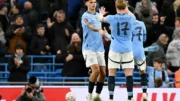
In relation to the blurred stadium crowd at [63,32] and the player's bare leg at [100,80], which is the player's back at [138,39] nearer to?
the player's bare leg at [100,80]

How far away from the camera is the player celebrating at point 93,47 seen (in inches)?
912

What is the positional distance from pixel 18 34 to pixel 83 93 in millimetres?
3875

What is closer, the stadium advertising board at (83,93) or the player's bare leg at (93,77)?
the player's bare leg at (93,77)

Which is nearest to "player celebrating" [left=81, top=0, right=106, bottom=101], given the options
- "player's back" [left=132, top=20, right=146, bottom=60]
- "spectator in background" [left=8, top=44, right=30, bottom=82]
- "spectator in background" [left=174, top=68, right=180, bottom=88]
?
"player's back" [left=132, top=20, right=146, bottom=60]

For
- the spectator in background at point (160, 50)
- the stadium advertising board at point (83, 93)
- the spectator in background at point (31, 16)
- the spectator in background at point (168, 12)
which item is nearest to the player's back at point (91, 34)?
the stadium advertising board at point (83, 93)

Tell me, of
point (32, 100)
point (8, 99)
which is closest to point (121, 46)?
point (32, 100)

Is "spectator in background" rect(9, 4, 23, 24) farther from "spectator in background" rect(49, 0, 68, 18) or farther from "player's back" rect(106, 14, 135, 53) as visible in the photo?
"player's back" rect(106, 14, 135, 53)

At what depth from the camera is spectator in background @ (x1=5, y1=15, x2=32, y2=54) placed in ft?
92.9

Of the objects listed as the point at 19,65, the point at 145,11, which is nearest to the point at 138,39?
the point at 19,65

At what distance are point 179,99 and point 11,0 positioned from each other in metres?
7.50

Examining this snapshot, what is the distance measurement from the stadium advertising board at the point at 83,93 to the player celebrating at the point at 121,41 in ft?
7.89

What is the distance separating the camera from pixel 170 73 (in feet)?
88.5

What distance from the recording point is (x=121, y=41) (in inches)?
889

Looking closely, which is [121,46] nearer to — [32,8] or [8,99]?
[8,99]
